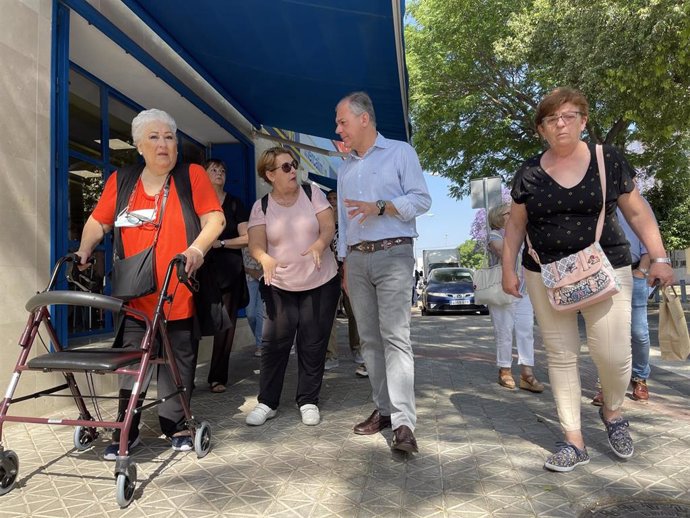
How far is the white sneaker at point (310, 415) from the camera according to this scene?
3687 mm

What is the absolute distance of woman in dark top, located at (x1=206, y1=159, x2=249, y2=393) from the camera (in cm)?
481

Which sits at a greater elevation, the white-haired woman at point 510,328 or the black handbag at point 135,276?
the black handbag at point 135,276

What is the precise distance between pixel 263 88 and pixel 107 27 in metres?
2.70

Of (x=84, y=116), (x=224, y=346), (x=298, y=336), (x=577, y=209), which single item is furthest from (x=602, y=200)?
(x=84, y=116)

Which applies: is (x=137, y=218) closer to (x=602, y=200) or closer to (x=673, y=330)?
(x=602, y=200)

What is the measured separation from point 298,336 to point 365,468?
4.40 ft

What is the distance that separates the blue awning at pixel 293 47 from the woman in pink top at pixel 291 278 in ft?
6.27

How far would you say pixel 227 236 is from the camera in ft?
16.1

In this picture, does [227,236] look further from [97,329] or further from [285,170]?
[97,329]

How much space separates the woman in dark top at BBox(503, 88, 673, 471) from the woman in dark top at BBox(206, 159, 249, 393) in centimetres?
266

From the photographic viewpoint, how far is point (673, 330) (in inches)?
148

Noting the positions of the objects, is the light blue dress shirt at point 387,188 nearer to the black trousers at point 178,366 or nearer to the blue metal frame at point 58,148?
the black trousers at point 178,366

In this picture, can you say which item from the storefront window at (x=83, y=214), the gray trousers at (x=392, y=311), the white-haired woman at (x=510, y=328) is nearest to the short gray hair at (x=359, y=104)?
the gray trousers at (x=392, y=311)

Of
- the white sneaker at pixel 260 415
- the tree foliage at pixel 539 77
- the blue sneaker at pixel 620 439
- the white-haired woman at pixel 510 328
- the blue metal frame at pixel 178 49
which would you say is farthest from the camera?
the tree foliage at pixel 539 77
